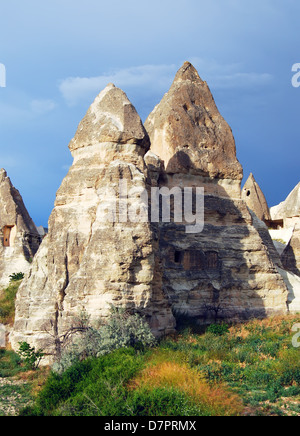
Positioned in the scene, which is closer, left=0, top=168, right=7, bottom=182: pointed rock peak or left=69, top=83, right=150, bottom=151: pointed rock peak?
left=69, top=83, right=150, bottom=151: pointed rock peak

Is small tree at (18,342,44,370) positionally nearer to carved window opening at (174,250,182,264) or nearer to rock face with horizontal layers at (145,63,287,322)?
rock face with horizontal layers at (145,63,287,322)

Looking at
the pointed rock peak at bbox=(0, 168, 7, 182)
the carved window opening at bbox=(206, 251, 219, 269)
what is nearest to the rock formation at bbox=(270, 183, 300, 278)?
the carved window opening at bbox=(206, 251, 219, 269)

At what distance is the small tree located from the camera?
12523mm

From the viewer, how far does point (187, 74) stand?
2077 cm

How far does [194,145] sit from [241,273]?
186 inches

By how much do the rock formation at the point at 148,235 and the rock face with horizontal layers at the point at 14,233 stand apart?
670cm

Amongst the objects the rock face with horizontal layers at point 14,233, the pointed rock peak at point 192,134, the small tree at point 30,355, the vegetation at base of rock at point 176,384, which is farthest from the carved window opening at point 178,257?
the rock face with horizontal layers at point 14,233

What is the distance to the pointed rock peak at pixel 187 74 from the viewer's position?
20.7 m

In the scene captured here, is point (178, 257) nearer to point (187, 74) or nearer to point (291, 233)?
point (187, 74)

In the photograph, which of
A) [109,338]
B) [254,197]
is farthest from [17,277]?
[254,197]

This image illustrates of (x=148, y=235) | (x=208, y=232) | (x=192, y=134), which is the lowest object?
(x=148, y=235)

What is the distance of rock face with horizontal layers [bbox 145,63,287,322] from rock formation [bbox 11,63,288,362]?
1.3 inches

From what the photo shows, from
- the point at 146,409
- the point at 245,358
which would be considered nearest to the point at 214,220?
the point at 245,358

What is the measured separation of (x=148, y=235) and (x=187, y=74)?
10.2 m
